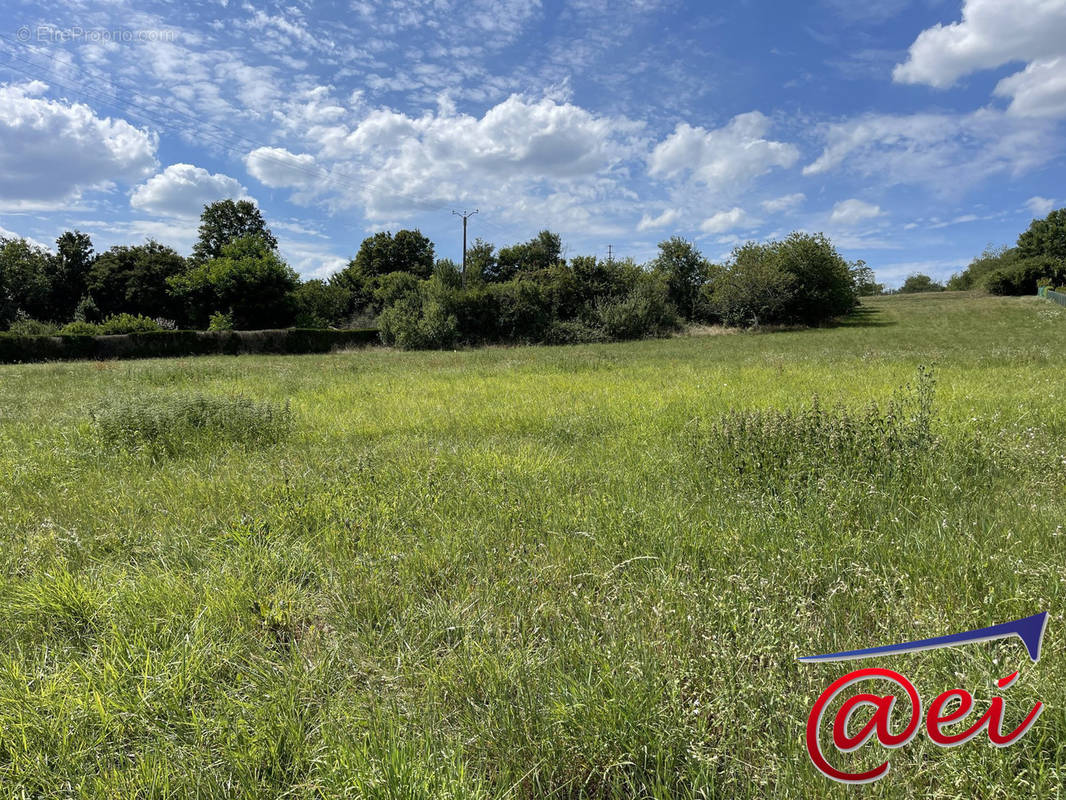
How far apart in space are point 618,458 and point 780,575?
2462 millimetres

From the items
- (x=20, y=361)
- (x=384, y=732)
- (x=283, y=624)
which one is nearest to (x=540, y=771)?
(x=384, y=732)

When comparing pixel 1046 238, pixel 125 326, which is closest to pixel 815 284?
pixel 125 326

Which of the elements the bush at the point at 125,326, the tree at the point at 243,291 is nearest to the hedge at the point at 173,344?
the bush at the point at 125,326

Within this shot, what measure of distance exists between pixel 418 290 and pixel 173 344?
49.1ft

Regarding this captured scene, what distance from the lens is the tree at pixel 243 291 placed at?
4100cm

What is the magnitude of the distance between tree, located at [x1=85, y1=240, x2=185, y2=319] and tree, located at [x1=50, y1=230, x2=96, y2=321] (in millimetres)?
1452

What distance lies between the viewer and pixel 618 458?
201 inches

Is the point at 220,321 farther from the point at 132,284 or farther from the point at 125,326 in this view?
the point at 132,284

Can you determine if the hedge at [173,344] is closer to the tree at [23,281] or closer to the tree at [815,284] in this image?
the tree at [23,281]

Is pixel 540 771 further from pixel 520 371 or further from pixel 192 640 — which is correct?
pixel 520 371

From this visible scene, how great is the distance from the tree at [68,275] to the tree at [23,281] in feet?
2.37

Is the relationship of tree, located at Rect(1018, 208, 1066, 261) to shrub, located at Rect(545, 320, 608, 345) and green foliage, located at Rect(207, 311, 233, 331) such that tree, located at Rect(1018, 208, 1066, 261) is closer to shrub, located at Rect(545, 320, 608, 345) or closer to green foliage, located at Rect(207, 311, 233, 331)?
shrub, located at Rect(545, 320, 608, 345)

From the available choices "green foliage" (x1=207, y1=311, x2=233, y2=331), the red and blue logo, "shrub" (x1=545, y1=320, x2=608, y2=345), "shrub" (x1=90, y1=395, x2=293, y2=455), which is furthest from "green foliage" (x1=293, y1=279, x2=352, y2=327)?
the red and blue logo

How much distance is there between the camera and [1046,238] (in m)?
67.6
